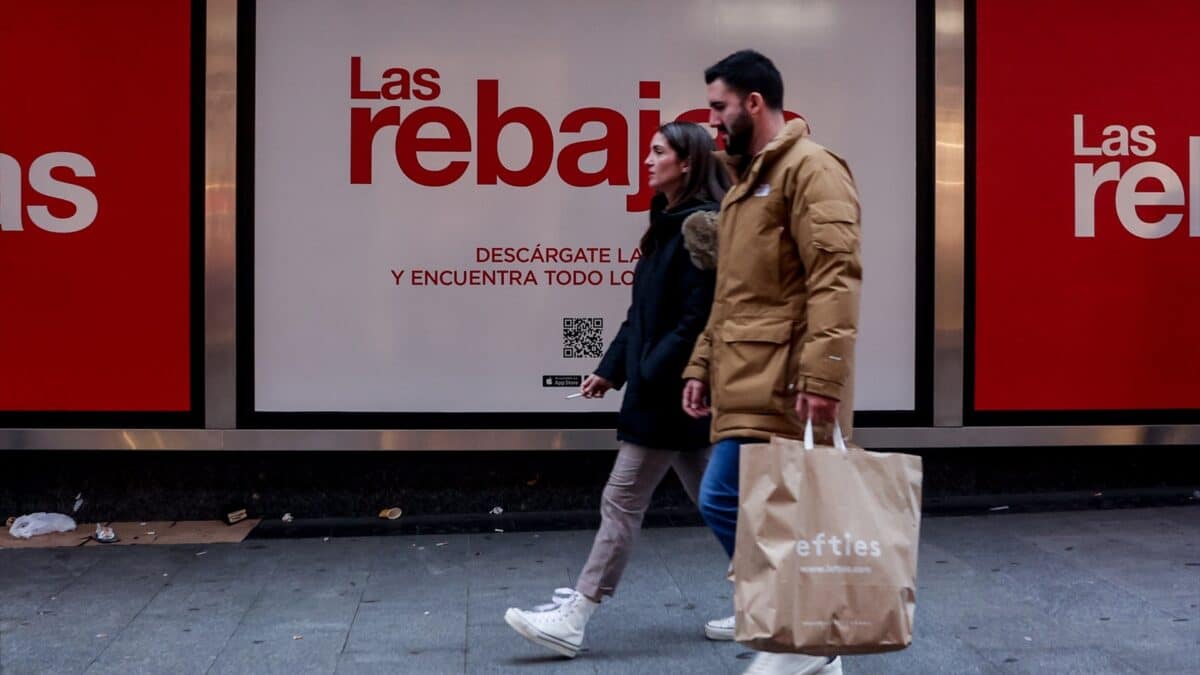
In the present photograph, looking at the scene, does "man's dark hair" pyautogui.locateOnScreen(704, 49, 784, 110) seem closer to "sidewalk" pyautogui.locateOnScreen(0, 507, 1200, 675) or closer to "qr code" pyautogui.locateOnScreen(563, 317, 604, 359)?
"sidewalk" pyautogui.locateOnScreen(0, 507, 1200, 675)

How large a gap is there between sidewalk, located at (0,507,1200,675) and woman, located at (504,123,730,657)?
0.17 m

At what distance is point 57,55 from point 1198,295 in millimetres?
5817

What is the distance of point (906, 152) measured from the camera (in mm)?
6648

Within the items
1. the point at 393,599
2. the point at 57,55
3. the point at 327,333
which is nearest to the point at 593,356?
the point at 327,333

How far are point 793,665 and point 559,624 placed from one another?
3.05ft

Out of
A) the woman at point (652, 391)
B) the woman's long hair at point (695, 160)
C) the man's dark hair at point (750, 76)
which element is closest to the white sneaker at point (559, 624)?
the woman at point (652, 391)

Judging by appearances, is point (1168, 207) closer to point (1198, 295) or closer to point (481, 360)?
point (1198, 295)

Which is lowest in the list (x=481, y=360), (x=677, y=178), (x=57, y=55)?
A: (x=481, y=360)

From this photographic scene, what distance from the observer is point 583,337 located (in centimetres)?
656

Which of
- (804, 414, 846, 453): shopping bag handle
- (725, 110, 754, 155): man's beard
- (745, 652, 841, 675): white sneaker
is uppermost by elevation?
(725, 110, 754, 155): man's beard

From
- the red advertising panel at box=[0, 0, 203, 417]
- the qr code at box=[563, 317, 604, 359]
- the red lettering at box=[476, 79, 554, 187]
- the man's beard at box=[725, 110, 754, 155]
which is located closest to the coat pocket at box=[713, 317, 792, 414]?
the man's beard at box=[725, 110, 754, 155]

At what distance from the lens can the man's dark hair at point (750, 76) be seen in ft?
11.9

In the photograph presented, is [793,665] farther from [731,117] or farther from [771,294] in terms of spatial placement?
[731,117]

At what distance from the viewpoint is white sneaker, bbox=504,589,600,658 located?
4.24 metres
